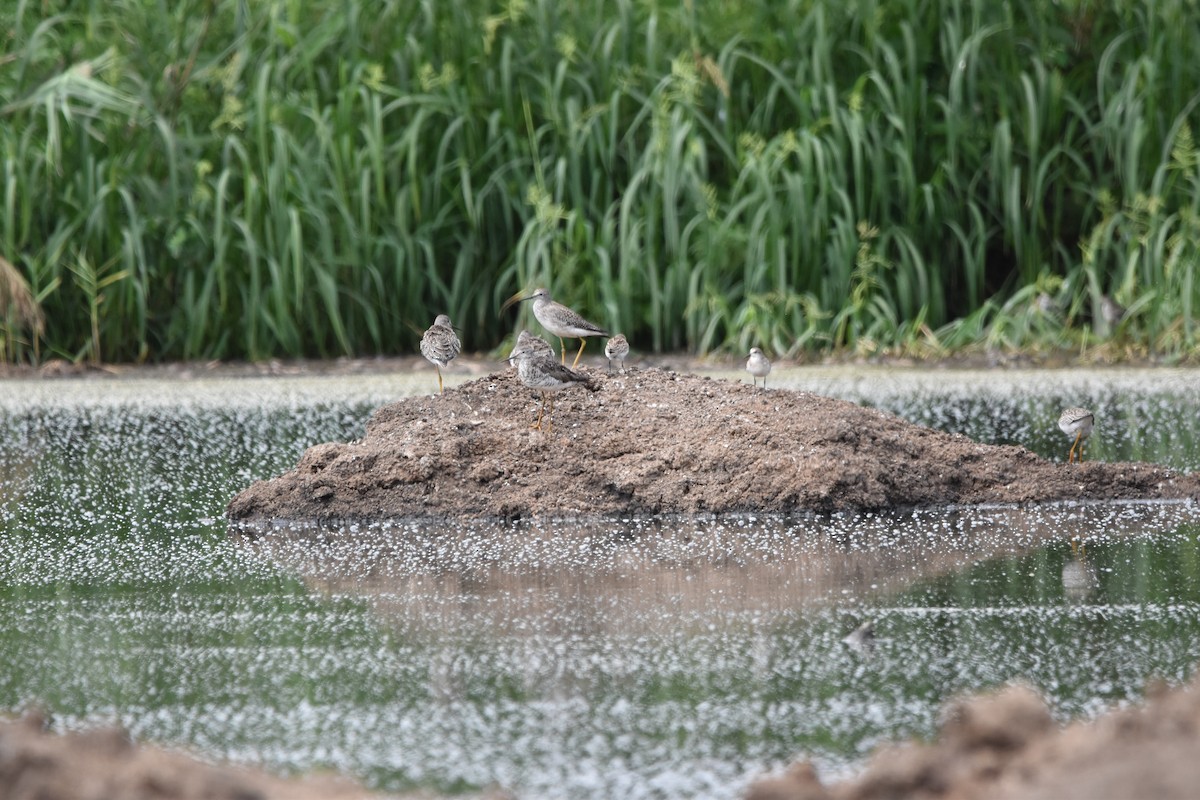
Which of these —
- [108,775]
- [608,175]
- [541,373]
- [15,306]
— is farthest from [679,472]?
[15,306]

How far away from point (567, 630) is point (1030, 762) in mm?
1637

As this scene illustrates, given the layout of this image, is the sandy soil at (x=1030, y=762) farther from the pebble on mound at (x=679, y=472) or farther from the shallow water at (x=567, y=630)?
the pebble on mound at (x=679, y=472)

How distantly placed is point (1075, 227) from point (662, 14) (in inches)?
117

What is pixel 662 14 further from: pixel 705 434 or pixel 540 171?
pixel 705 434

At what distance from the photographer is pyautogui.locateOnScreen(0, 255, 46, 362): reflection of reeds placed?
9141mm

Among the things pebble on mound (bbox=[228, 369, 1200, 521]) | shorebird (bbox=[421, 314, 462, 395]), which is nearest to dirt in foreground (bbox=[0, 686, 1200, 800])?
pebble on mound (bbox=[228, 369, 1200, 521])

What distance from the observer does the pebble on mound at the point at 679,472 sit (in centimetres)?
562

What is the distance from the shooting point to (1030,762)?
2.63 meters

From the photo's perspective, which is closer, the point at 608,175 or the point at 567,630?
the point at 567,630

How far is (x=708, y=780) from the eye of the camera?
2969 mm

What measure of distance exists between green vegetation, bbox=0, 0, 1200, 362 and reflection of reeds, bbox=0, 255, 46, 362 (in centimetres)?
3

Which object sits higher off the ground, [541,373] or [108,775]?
[108,775]

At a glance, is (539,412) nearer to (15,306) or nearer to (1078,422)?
(1078,422)

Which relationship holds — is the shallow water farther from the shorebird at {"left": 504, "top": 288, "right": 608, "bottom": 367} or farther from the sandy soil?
the shorebird at {"left": 504, "top": 288, "right": 608, "bottom": 367}
